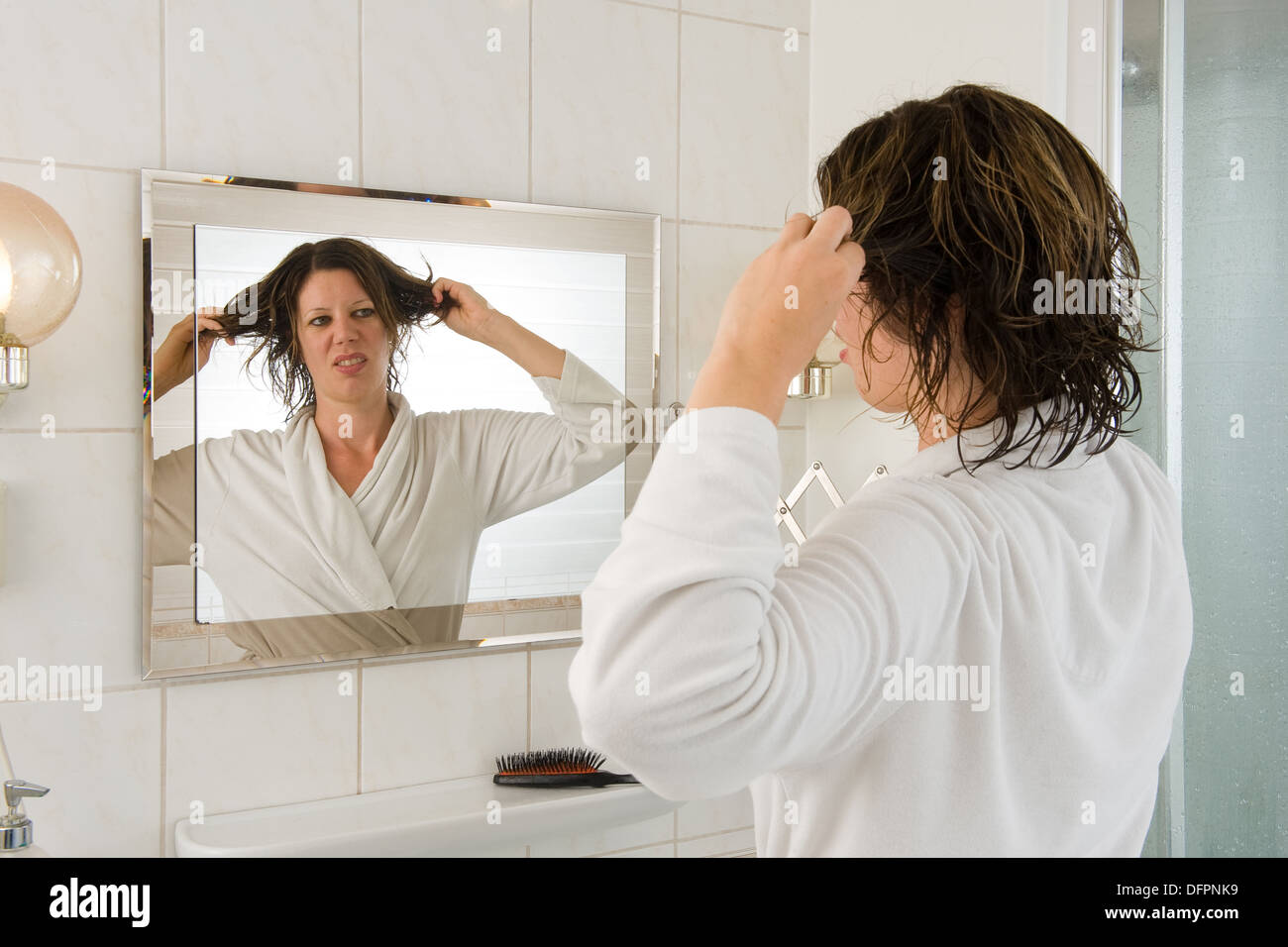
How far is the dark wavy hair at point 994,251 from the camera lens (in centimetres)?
54

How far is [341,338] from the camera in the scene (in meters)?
1.36

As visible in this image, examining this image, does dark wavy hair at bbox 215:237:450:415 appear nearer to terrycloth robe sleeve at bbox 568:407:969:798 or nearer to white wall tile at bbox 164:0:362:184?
white wall tile at bbox 164:0:362:184

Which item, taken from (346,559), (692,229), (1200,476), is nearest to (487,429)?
(346,559)

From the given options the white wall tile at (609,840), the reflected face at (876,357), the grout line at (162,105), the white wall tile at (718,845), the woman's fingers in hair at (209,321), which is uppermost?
the grout line at (162,105)

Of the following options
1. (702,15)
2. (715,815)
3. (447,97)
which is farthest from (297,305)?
(715,815)

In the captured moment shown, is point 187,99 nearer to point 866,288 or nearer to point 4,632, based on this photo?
point 4,632

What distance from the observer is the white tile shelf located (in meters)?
1.26

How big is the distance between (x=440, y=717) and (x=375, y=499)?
0.35 meters

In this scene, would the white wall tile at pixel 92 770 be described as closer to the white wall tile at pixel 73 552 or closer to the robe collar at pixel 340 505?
the white wall tile at pixel 73 552

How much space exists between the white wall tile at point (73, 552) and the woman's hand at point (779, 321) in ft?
3.38

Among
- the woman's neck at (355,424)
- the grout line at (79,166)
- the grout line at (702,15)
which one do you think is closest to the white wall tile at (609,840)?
the woman's neck at (355,424)

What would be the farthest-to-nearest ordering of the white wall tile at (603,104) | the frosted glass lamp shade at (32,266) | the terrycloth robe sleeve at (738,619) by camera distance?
the white wall tile at (603,104) → the frosted glass lamp shade at (32,266) → the terrycloth robe sleeve at (738,619)

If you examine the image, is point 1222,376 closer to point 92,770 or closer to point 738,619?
point 738,619

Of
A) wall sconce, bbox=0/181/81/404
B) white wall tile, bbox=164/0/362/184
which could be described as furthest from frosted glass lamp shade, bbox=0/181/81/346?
white wall tile, bbox=164/0/362/184
